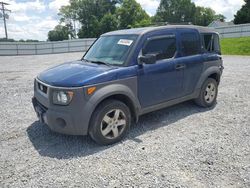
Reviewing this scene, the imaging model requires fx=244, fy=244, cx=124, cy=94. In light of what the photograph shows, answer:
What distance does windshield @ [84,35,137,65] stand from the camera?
438 cm

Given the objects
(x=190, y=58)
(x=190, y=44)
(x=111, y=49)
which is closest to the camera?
(x=111, y=49)

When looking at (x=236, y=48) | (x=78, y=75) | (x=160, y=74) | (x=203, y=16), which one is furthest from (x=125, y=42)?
(x=203, y=16)

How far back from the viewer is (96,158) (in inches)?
144

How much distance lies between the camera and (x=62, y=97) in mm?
3748

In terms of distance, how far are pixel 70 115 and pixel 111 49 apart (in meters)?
1.63

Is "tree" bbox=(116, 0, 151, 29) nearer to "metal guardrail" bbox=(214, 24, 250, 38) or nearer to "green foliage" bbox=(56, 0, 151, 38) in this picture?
"green foliage" bbox=(56, 0, 151, 38)

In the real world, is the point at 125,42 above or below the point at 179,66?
above

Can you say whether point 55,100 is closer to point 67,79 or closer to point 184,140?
point 67,79

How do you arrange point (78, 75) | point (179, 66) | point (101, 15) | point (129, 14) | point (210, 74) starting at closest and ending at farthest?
1. point (78, 75)
2. point (179, 66)
3. point (210, 74)
4. point (129, 14)
5. point (101, 15)

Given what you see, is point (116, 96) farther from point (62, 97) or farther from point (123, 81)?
point (62, 97)

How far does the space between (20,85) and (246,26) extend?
24.6 m

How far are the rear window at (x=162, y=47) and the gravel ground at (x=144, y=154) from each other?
1355 mm

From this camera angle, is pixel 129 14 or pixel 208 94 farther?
pixel 129 14

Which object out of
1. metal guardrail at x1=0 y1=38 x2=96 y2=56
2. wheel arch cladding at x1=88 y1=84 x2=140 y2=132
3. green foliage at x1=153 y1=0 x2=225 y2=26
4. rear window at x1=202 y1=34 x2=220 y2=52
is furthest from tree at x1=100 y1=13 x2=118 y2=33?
wheel arch cladding at x1=88 y1=84 x2=140 y2=132
